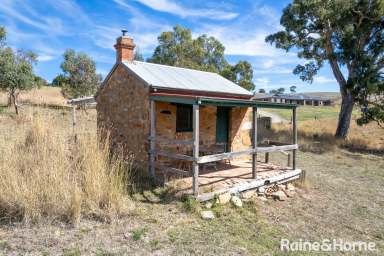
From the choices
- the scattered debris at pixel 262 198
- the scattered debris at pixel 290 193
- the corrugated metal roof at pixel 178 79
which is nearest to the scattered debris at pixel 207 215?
the scattered debris at pixel 262 198

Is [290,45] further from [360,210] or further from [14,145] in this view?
[14,145]

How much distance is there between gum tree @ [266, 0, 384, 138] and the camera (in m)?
15.5

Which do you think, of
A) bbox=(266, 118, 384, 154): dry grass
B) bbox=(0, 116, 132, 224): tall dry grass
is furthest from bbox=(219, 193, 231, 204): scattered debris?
bbox=(266, 118, 384, 154): dry grass

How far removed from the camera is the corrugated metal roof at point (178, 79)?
29.3 ft

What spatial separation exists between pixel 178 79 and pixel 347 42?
1145cm

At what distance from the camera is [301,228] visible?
19.8 ft

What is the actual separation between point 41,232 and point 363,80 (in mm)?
16516

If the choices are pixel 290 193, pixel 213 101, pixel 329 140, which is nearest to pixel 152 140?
pixel 213 101

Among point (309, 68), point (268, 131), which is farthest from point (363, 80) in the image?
point (268, 131)

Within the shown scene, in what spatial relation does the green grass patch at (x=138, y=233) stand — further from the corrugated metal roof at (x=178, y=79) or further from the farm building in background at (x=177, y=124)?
the corrugated metal roof at (x=178, y=79)

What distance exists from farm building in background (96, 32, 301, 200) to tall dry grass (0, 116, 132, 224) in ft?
6.21

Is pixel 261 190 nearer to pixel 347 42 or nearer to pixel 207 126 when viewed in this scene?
pixel 207 126

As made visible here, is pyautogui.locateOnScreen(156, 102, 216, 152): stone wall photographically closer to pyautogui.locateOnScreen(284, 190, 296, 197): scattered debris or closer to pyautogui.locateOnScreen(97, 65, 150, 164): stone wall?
pyautogui.locateOnScreen(97, 65, 150, 164): stone wall

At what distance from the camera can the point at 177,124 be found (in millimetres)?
9383
